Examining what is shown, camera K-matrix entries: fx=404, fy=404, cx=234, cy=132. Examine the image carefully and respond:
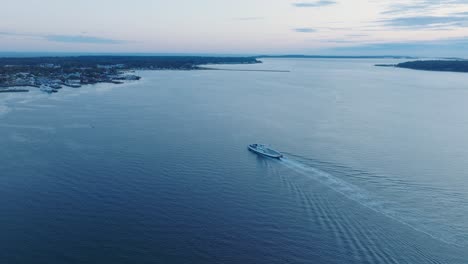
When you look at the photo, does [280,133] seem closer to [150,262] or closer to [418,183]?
[418,183]

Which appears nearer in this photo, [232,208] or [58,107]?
[232,208]

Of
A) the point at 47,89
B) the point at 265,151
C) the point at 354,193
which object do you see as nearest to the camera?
the point at 354,193

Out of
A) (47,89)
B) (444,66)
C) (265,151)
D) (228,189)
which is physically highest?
(444,66)

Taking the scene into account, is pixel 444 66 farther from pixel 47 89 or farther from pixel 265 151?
pixel 265 151

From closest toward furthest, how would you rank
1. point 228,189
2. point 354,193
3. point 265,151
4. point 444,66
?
point 354,193 < point 228,189 < point 265,151 < point 444,66

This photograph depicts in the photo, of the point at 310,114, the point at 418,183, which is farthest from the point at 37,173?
the point at 310,114

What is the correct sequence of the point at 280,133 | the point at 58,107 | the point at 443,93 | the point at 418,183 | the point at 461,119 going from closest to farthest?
the point at 418,183 → the point at 280,133 → the point at 461,119 → the point at 58,107 → the point at 443,93

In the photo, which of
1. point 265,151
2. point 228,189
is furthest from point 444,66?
point 228,189
